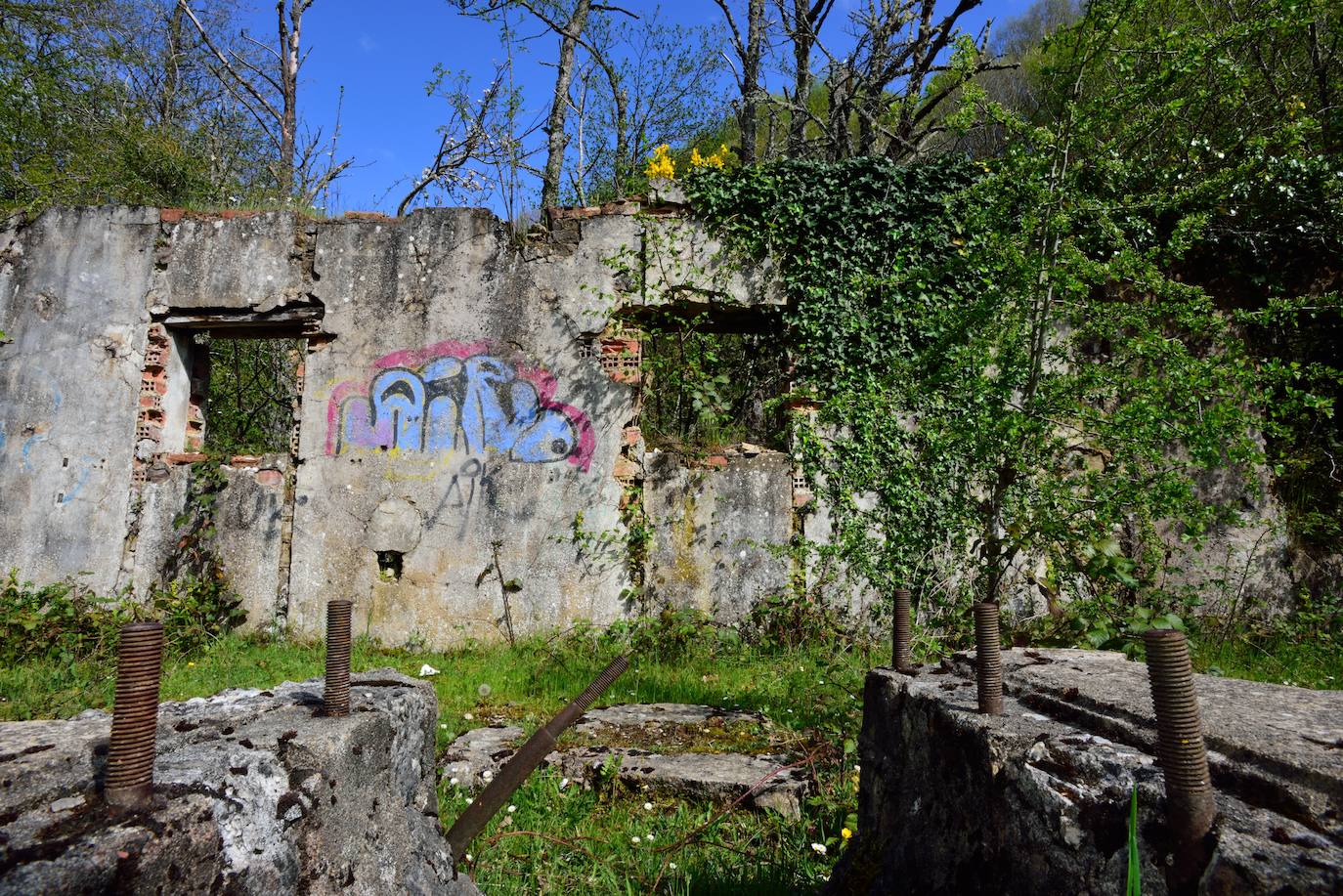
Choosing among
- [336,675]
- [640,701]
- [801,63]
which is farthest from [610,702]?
[801,63]

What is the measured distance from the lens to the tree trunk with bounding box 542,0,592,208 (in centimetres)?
1373

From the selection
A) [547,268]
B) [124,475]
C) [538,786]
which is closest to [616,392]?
[547,268]

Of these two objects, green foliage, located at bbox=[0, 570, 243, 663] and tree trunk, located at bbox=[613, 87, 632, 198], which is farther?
tree trunk, located at bbox=[613, 87, 632, 198]

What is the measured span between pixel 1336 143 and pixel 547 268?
745cm

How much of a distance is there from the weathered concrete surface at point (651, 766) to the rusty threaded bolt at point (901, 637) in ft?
3.81

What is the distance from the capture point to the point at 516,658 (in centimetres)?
596

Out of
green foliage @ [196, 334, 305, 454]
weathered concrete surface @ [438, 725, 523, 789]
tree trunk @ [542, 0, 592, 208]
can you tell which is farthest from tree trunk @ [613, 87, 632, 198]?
weathered concrete surface @ [438, 725, 523, 789]

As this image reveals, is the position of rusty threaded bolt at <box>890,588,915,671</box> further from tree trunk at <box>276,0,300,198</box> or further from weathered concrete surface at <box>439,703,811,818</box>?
tree trunk at <box>276,0,300,198</box>

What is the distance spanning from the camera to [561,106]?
14.0 metres

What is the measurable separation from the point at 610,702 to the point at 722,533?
6.35 ft

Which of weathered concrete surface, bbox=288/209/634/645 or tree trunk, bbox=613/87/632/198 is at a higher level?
tree trunk, bbox=613/87/632/198

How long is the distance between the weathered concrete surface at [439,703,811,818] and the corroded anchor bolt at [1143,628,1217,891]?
2280 millimetres

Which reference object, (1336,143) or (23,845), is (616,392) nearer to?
(23,845)

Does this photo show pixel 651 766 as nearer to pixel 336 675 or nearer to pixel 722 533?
pixel 336 675
